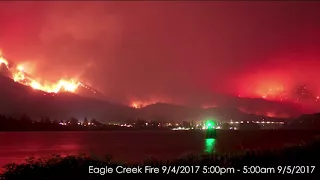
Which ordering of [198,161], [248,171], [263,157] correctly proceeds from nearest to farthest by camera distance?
[248,171]
[198,161]
[263,157]

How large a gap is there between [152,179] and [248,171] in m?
5.45

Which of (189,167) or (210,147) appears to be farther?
(210,147)

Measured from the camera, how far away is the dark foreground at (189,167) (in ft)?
72.6

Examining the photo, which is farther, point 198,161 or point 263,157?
point 263,157

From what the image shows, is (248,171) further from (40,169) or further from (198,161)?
(40,169)

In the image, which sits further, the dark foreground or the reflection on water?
the reflection on water

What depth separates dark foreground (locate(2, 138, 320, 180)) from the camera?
2212cm

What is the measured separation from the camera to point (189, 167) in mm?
23219

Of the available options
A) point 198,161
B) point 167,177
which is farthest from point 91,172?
point 198,161

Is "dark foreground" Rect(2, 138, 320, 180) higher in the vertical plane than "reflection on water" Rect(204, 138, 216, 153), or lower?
higher

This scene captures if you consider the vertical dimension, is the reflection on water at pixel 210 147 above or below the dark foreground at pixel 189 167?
below

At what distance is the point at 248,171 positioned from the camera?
2373cm

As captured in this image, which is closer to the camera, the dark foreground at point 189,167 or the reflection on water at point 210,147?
the dark foreground at point 189,167

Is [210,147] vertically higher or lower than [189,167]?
lower
